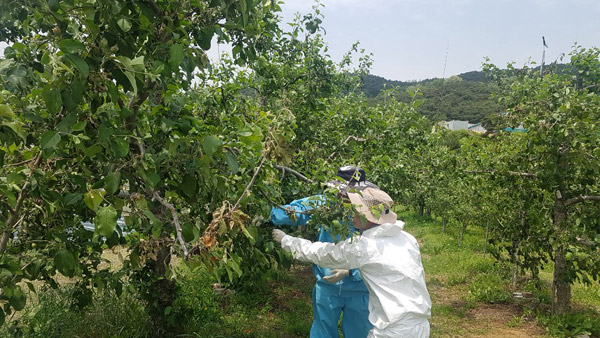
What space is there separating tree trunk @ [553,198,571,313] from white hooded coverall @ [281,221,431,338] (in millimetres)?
3355

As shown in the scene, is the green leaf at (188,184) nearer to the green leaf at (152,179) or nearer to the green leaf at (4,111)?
the green leaf at (152,179)

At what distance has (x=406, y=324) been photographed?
8.60 feet

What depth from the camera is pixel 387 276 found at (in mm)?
2689

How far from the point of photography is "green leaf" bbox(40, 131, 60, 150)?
134cm

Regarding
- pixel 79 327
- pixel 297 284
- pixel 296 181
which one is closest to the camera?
pixel 296 181

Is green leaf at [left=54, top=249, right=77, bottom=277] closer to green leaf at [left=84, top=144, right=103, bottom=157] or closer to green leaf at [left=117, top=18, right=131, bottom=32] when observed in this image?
green leaf at [left=84, top=144, right=103, bottom=157]

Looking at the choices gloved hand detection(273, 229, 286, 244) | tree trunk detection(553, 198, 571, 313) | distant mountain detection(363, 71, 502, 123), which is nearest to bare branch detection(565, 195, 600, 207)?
tree trunk detection(553, 198, 571, 313)

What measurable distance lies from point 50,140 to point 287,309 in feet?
16.9

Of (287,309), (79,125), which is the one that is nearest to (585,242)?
(287,309)

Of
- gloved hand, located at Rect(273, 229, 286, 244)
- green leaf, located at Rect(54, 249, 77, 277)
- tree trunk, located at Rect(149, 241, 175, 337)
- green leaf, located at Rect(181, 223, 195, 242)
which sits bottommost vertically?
tree trunk, located at Rect(149, 241, 175, 337)

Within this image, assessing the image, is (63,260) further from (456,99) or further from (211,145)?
(456,99)

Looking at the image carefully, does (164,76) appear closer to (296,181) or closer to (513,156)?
(296,181)

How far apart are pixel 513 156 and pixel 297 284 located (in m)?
4.20

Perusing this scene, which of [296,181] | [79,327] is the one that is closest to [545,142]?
[296,181]
